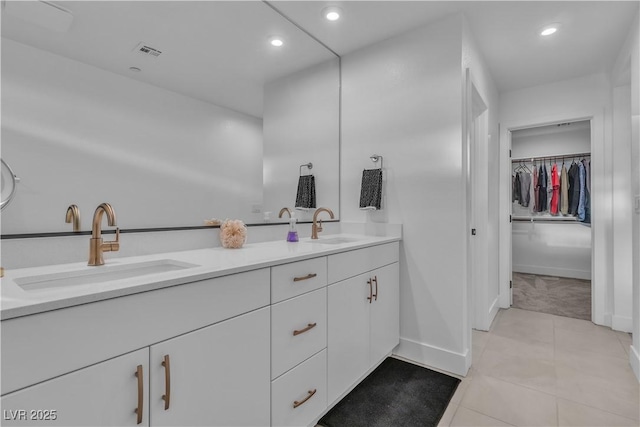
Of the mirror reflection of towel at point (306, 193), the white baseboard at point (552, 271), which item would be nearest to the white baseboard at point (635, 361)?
the mirror reflection of towel at point (306, 193)

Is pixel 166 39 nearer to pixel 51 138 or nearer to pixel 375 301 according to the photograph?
pixel 51 138

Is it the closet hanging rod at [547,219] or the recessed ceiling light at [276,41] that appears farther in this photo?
the closet hanging rod at [547,219]

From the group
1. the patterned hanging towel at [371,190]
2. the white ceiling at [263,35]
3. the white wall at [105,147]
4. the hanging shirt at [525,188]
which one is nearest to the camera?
the white wall at [105,147]

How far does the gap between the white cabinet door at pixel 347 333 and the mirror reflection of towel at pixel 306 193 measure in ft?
2.73

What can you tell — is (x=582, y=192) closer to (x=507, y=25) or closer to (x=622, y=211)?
(x=622, y=211)

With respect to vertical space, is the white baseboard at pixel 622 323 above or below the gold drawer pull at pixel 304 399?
below

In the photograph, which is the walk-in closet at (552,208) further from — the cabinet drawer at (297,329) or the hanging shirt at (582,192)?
the cabinet drawer at (297,329)

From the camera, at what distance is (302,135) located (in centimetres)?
246

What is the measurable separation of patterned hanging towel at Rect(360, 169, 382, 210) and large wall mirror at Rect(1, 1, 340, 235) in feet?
1.68

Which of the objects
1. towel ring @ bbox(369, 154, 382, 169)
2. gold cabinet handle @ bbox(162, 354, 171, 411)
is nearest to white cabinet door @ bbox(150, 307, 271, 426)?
gold cabinet handle @ bbox(162, 354, 171, 411)

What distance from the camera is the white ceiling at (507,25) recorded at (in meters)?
2.02

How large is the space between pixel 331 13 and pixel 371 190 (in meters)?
1.25

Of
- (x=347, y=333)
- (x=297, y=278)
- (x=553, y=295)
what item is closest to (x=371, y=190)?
(x=347, y=333)

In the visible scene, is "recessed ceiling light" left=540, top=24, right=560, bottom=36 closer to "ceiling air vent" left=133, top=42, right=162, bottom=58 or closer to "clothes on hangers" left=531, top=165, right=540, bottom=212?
"ceiling air vent" left=133, top=42, right=162, bottom=58
